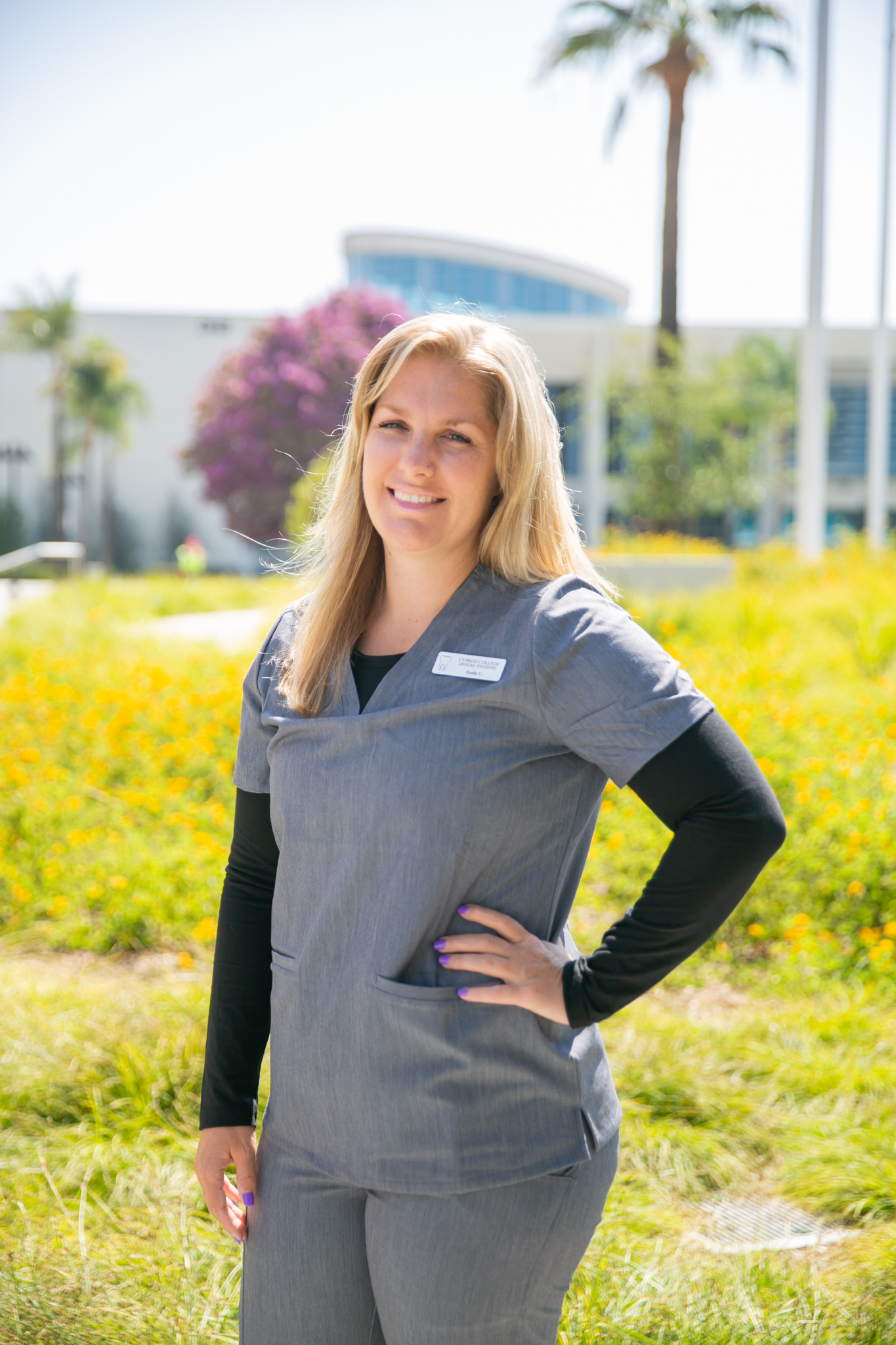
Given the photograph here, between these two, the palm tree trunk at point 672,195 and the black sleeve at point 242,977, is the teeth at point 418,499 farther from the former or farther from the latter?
the palm tree trunk at point 672,195

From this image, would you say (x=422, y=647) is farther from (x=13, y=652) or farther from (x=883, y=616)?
(x=13, y=652)

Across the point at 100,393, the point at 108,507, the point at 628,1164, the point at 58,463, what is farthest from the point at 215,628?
the point at 108,507

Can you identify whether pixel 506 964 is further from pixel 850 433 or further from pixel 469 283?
pixel 469 283

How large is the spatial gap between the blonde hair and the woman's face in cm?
2

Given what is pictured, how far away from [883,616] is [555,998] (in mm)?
7992

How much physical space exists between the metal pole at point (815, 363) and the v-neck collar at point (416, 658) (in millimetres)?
12323

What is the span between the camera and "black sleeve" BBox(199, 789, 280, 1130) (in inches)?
68.4

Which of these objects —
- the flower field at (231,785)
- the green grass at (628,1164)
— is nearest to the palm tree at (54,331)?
the flower field at (231,785)

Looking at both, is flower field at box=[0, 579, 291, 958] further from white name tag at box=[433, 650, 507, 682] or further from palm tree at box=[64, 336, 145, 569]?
palm tree at box=[64, 336, 145, 569]

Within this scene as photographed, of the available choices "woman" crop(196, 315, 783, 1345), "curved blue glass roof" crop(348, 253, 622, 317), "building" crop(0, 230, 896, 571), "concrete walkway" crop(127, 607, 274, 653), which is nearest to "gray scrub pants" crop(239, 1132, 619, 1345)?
"woman" crop(196, 315, 783, 1345)

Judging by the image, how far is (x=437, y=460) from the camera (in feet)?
5.27

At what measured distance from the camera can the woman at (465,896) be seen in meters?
1.39

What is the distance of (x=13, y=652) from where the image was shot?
949cm

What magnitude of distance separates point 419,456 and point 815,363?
1321cm
